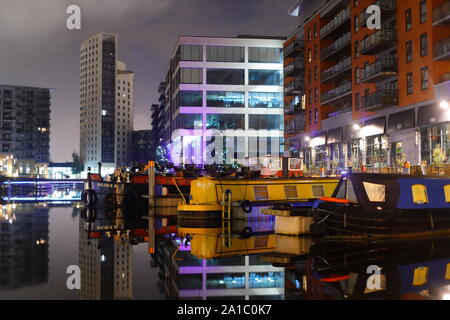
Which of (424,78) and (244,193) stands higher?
(424,78)

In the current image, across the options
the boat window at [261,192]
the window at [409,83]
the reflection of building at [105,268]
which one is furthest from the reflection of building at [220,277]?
the window at [409,83]

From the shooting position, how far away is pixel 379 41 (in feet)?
149

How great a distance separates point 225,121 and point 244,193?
55.1 meters

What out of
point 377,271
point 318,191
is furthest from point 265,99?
point 377,271

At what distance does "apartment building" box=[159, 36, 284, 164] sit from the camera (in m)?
83.9

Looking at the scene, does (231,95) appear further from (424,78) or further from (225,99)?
(424,78)

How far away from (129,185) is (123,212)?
2802mm

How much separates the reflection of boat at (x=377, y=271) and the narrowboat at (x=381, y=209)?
1611mm

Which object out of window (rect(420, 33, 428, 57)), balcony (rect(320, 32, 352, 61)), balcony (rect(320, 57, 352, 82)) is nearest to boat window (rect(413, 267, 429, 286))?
window (rect(420, 33, 428, 57))

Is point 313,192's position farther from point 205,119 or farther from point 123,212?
point 205,119

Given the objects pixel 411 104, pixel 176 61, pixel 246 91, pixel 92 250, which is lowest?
pixel 92 250

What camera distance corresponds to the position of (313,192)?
103 feet
